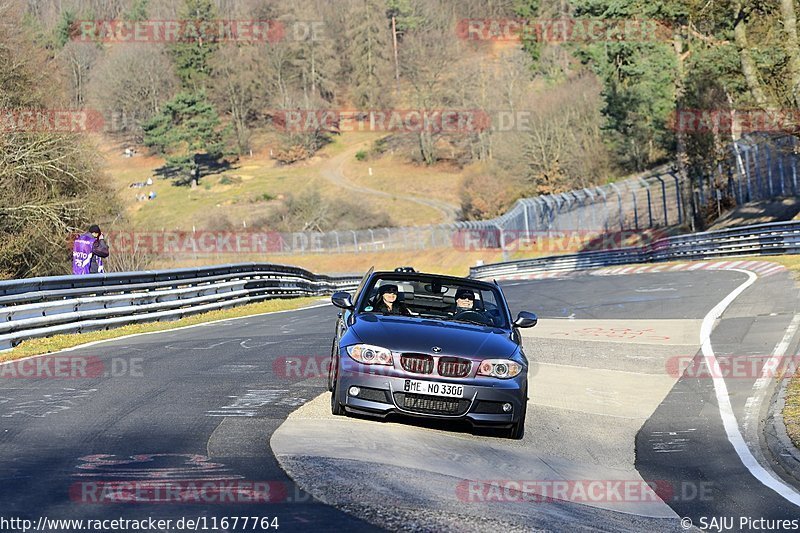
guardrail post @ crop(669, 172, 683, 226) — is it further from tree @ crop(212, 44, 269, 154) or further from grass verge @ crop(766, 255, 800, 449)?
tree @ crop(212, 44, 269, 154)

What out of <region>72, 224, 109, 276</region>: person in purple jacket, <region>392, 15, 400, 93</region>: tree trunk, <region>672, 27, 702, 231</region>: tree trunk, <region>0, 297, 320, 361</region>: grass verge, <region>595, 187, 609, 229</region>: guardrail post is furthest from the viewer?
<region>392, 15, 400, 93</region>: tree trunk

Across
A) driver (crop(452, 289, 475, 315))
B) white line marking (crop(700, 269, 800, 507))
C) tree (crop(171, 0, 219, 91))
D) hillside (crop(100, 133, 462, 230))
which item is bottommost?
white line marking (crop(700, 269, 800, 507))

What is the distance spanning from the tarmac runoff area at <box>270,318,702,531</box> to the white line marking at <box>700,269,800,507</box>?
67 cm

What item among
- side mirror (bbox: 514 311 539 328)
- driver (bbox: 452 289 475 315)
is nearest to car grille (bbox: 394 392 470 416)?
side mirror (bbox: 514 311 539 328)

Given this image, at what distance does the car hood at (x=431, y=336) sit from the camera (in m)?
8.90

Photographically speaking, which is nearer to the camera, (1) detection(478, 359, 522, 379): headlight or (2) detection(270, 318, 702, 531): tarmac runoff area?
(2) detection(270, 318, 702, 531): tarmac runoff area

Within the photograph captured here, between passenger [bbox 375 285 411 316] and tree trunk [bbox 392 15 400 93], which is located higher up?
tree trunk [bbox 392 15 400 93]

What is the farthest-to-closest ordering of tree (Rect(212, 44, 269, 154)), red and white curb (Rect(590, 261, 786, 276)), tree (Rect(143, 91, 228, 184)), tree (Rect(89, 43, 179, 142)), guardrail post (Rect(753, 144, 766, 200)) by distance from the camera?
tree (Rect(212, 44, 269, 154)) < tree (Rect(143, 91, 228, 184)) < tree (Rect(89, 43, 179, 142)) < guardrail post (Rect(753, 144, 766, 200)) < red and white curb (Rect(590, 261, 786, 276))

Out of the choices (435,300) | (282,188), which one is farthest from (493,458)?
(282,188)

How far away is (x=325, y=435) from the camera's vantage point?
27.5 feet

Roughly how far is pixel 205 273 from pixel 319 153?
322 feet

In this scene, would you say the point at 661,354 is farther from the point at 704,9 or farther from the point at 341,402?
the point at 704,9

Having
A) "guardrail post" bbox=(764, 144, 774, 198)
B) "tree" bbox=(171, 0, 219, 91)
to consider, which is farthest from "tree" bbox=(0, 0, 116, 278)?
"tree" bbox=(171, 0, 219, 91)

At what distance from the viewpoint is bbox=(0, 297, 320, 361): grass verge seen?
47.7 ft
